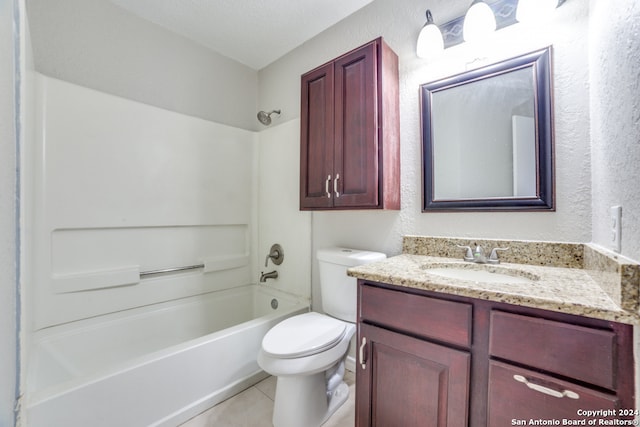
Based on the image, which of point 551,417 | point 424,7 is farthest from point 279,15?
point 551,417

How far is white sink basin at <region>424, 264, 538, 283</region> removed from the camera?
1078 mm

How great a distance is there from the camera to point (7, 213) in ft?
2.76

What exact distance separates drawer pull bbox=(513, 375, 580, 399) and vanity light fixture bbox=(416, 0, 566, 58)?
137 cm

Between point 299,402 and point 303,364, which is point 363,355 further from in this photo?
point 299,402

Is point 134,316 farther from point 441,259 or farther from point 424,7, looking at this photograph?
point 424,7

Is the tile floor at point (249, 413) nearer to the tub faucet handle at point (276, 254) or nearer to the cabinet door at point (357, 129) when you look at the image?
the tub faucet handle at point (276, 254)

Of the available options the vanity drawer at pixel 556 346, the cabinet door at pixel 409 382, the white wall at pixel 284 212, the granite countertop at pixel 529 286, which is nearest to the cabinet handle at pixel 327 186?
the white wall at pixel 284 212

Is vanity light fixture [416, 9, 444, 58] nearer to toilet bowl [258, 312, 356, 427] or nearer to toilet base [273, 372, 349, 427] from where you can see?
toilet bowl [258, 312, 356, 427]

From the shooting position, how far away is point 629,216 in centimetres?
69

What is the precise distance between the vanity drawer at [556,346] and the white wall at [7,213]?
58.0 inches

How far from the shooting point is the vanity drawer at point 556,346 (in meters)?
0.65

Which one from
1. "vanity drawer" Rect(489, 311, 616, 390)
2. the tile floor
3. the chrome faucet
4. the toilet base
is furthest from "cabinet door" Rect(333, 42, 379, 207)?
the tile floor

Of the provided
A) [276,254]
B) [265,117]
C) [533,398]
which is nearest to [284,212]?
[276,254]

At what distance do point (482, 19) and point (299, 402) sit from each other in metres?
1.96
